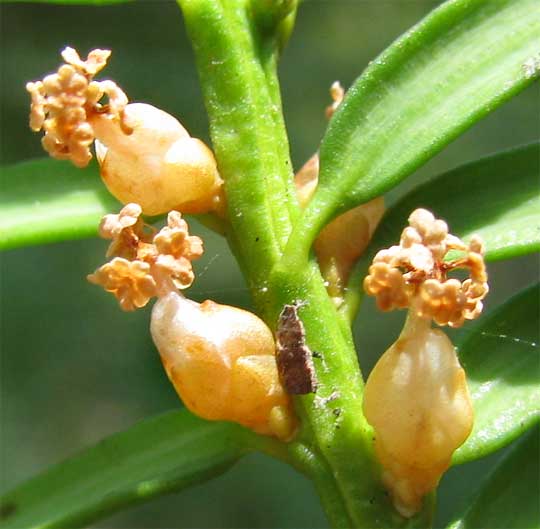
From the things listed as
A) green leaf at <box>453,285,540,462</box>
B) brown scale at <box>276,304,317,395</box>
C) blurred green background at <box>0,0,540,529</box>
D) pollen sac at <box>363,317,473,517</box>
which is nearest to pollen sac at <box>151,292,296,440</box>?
brown scale at <box>276,304,317,395</box>

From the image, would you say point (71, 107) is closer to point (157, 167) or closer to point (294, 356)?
point (157, 167)

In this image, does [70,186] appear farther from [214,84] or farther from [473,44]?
[473,44]

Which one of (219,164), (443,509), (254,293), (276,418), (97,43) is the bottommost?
(443,509)

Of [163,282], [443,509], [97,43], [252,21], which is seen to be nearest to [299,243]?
[163,282]

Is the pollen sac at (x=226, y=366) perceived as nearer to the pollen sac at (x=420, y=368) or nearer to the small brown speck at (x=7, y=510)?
the pollen sac at (x=420, y=368)

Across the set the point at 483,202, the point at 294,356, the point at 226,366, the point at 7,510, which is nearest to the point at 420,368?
the point at 294,356

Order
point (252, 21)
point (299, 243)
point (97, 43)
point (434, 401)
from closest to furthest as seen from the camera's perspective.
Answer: point (434, 401), point (299, 243), point (252, 21), point (97, 43)

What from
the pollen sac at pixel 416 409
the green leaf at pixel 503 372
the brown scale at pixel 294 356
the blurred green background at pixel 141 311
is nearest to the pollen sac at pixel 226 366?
the brown scale at pixel 294 356
